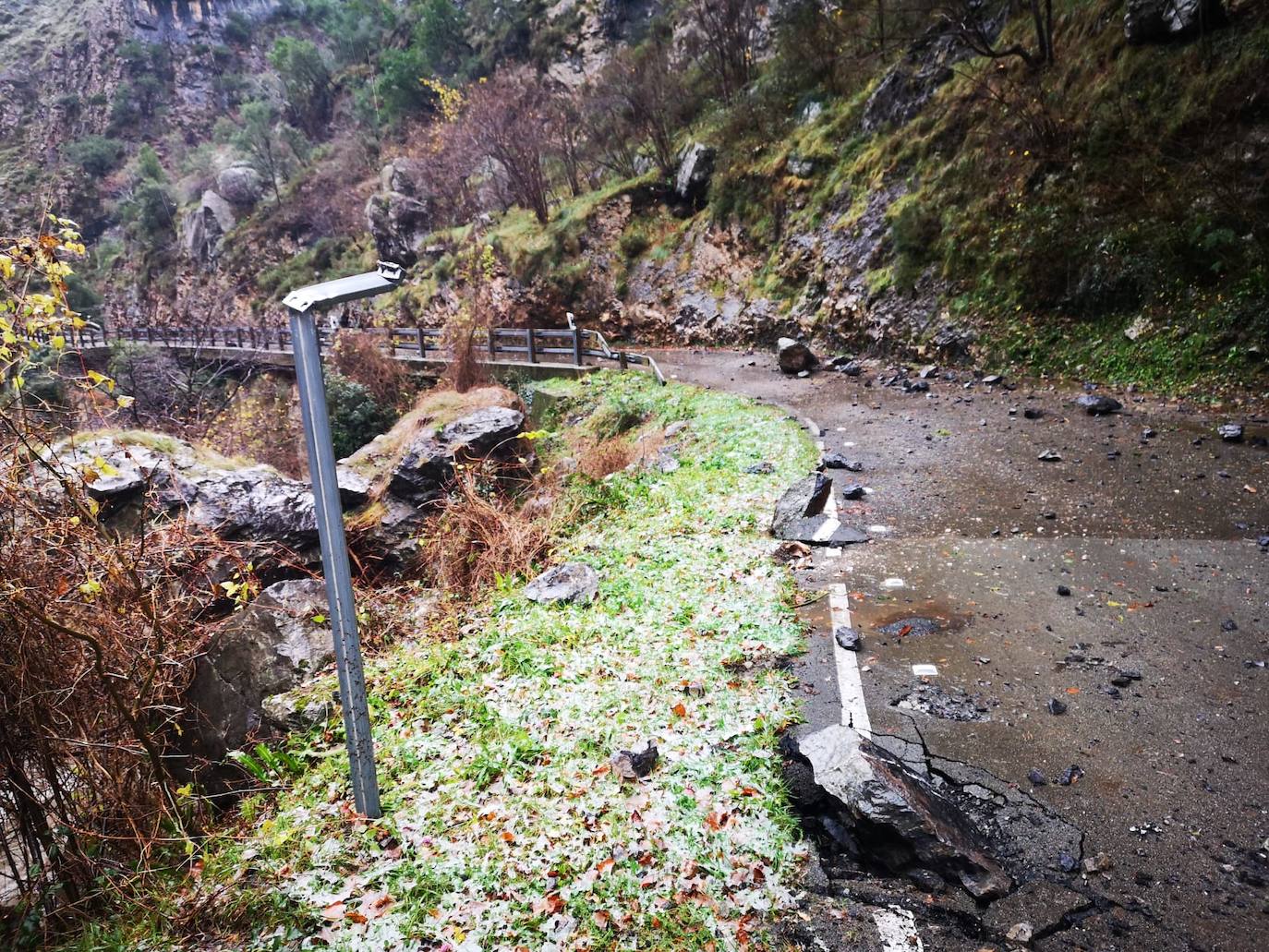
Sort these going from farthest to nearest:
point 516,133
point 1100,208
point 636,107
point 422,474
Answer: point 516,133 < point 636,107 < point 1100,208 < point 422,474

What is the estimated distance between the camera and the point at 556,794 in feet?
11.6

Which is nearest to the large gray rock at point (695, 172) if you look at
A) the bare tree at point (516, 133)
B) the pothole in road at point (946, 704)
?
the bare tree at point (516, 133)

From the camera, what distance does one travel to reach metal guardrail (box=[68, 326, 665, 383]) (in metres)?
17.9

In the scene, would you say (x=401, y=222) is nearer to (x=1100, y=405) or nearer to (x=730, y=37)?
(x=730, y=37)

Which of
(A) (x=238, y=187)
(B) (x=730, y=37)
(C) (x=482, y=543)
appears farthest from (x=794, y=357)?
(A) (x=238, y=187)

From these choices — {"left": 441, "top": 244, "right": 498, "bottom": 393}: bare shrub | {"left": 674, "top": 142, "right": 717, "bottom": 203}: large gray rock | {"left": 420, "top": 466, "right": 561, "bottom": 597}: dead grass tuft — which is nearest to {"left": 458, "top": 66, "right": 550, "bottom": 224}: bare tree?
{"left": 441, "top": 244, "right": 498, "bottom": 393}: bare shrub

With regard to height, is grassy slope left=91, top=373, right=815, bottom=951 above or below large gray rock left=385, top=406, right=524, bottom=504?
below

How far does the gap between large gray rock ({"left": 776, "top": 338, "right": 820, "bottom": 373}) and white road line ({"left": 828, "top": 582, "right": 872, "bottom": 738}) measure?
9.98 meters

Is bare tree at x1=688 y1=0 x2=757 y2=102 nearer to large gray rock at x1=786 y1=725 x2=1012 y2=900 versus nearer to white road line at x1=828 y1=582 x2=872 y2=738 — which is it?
white road line at x1=828 y1=582 x2=872 y2=738

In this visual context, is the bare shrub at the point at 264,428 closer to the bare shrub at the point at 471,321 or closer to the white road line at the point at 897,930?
the bare shrub at the point at 471,321

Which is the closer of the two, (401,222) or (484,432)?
(484,432)

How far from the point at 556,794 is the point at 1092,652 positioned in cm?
362

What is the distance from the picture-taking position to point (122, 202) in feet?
158

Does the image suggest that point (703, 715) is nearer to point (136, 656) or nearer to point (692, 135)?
→ point (136, 656)
